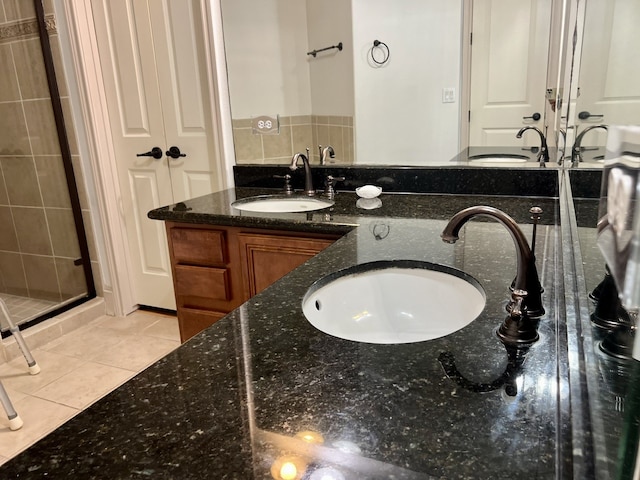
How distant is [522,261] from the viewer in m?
0.81

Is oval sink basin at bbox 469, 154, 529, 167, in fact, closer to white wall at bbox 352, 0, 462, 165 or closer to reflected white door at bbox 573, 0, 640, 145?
white wall at bbox 352, 0, 462, 165

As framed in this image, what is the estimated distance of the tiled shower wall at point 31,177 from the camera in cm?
273

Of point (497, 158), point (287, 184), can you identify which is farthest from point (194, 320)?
point (497, 158)

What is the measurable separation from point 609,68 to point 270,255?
1.25 meters

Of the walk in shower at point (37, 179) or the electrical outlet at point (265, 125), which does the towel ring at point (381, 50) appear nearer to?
the electrical outlet at point (265, 125)

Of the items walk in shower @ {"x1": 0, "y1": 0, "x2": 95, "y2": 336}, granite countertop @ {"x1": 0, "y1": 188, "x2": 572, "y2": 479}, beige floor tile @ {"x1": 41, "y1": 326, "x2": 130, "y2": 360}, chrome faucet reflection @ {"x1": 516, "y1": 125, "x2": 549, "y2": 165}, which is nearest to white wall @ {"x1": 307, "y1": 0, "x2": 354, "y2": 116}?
chrome faucet reflection @ {"x1": 516, "y1": 125, "x2": 549, "y2": 165}

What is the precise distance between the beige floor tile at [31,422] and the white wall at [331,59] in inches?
71.3

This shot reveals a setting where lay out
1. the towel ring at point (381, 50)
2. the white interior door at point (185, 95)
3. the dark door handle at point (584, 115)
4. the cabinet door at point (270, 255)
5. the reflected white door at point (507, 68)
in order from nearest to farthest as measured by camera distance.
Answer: the dark door handle at point (584, 115) < the cabinet door at point (270, 255) < the reflected white door at point (507, 68) < the towel ring at point (381, 50) < the white interior door at point (185, 95)

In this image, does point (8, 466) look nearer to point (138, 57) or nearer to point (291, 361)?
point (291, 361)

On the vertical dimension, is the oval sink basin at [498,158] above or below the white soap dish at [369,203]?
above

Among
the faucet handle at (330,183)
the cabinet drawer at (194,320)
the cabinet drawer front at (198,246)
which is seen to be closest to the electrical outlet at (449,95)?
the faucet handle at (330,183)

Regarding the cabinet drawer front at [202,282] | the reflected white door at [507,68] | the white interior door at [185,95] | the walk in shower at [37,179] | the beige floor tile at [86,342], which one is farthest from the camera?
the walk in shower at [37,179]

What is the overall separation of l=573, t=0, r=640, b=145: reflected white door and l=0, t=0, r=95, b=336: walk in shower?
2.67 m

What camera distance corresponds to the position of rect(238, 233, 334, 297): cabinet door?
1.69 metres
